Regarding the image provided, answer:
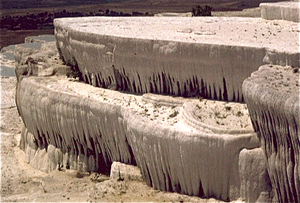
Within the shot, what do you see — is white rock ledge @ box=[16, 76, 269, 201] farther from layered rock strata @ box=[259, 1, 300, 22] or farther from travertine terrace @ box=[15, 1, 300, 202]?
layered rock strata @ box=[259, 1, 300, 22]

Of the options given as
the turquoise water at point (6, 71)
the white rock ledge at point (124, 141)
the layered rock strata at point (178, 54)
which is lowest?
the turquoise water at point (6, 71)

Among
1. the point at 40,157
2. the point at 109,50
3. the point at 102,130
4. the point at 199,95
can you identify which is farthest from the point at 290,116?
the point at 40,157

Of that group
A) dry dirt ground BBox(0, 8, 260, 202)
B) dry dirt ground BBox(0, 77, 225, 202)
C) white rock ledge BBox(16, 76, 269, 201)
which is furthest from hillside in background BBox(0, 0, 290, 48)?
dry dirt ground BBox(0, 77, 225, 202)

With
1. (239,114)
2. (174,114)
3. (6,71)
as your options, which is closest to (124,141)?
(174,114)

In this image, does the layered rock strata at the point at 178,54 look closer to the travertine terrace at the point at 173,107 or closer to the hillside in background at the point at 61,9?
the travertine terrace at the point at 173,107

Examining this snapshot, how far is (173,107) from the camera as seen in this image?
24156mm

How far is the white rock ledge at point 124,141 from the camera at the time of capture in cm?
2047

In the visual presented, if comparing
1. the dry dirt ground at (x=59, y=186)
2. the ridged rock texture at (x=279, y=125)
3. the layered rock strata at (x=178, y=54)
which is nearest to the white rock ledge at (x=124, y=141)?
the dry dirt ground at (x=59, y=186)

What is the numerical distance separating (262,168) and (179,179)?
3.07m

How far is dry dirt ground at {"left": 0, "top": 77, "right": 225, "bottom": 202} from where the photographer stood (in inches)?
870

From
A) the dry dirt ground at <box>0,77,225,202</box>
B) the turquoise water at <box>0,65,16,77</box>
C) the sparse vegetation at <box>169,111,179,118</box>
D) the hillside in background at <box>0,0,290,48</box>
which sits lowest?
the hillside in background at <box>0,0,290,48</box>

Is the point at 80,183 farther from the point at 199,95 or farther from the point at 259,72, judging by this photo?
the point at 259,72

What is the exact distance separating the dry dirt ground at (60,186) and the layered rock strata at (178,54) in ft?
13.8

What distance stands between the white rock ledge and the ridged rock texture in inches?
29.9
